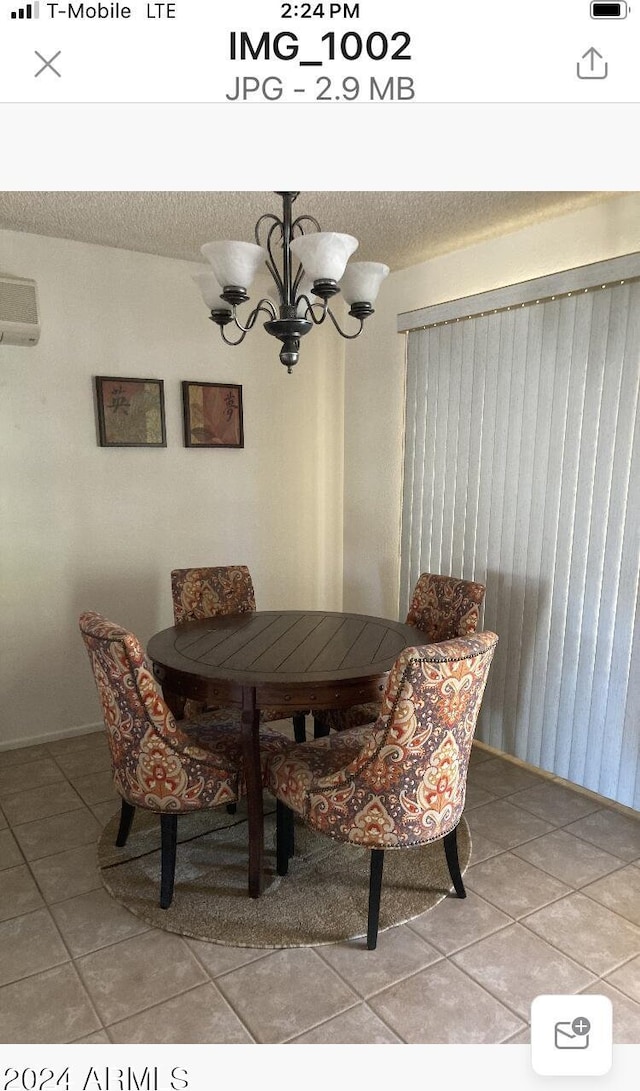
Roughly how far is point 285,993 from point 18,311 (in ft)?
9.15

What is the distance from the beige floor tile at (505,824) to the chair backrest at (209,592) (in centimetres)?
132

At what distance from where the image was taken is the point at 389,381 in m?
3.50

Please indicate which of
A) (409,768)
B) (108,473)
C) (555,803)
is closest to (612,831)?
(555,803)

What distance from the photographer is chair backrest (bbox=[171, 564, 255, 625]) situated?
2.87 metres

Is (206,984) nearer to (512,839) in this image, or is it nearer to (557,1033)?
(557,1033)

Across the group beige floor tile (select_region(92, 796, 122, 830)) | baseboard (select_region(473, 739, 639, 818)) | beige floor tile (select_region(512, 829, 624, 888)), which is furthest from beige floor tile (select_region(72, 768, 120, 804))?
baseboard (select_region(473, 739, 639, 818))

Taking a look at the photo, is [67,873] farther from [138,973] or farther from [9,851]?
[138,973]

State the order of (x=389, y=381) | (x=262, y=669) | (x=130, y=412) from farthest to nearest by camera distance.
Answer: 1. (x=389, y=381)
2. (x=130, y=412)
3. (x=262, y=669)

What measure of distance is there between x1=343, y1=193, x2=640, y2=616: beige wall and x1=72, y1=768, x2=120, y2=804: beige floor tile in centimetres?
173

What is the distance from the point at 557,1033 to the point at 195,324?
3.19 m

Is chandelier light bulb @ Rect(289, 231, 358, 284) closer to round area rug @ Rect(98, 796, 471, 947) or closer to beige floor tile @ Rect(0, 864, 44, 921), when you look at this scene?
round area rug @ Rect(98, 796, 471, 947)
